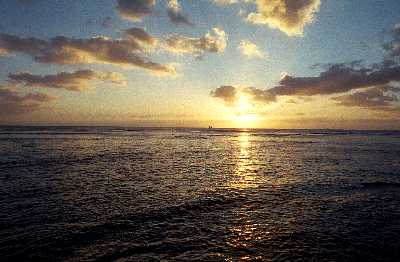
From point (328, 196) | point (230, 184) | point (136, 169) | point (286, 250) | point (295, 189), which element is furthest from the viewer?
point (136, 169)

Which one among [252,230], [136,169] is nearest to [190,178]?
[136,169]

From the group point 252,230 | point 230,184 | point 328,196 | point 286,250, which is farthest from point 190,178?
point 286,250

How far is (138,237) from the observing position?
13203 mm

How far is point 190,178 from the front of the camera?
2802 cm

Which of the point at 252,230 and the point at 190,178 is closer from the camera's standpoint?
the point at 252,230

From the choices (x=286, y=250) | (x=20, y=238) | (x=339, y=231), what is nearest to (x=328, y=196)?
(x=339, y=231)

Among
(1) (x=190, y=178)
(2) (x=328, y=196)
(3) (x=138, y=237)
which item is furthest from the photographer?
(1) (x=190, y=178)

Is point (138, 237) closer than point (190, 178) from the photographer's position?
Yes

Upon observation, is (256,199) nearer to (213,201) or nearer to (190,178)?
(213,201)

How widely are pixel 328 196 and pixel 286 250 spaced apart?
11070 mm

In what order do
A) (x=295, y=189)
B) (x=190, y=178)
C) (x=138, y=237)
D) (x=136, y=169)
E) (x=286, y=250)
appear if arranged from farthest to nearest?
1. (x=136, y=169)
2. (x=190, y=178)
3. (x=295, y=189)
4. (x=138, y=237)
5. (x=286, y=250)

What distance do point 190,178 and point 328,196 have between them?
12.2 m

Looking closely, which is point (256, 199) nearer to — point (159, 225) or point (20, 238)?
point (159, 225)

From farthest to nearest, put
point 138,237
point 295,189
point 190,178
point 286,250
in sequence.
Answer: point 190,178
point 295,189
point 138,237
point 286,250
